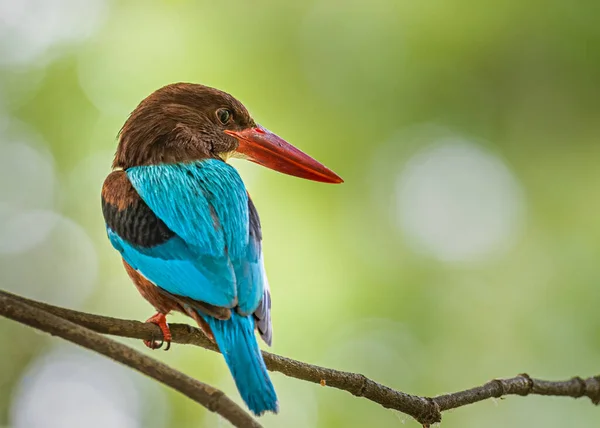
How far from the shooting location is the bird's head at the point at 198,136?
271cm

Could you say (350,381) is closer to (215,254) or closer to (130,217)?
(215,254)

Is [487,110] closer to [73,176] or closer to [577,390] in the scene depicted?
[73,176]

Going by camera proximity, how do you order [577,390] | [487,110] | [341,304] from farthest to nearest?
[487,110] < [341,304] < [577,390]

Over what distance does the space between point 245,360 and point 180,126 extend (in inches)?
48.5

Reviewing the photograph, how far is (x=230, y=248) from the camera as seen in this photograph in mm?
2121

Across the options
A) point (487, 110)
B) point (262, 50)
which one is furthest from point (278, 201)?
point (487, 110)

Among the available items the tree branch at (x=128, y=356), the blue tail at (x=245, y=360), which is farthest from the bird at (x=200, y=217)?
the tree branch at (x=128, y=356)

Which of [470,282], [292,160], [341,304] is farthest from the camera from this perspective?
[470,282]

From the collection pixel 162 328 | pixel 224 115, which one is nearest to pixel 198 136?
pixel 224 115

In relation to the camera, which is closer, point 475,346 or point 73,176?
point 475,346

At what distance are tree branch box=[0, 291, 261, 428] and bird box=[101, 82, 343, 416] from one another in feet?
0.78

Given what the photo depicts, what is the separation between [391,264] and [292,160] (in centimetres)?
254

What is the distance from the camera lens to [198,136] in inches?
111

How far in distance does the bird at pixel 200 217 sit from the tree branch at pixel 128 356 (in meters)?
0.24
